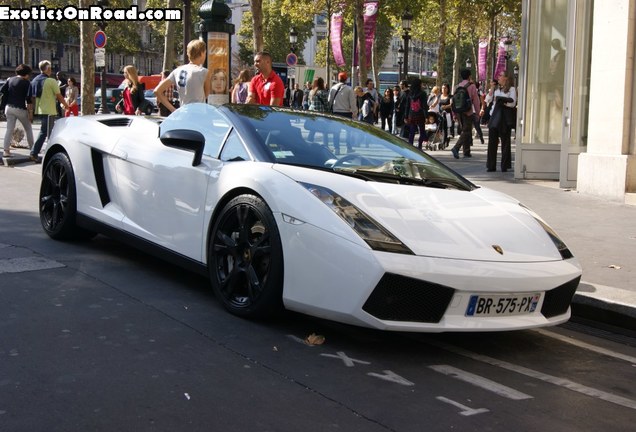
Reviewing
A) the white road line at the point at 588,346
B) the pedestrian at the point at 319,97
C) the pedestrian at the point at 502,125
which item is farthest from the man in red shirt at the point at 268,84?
the white road line at the point at 588,346

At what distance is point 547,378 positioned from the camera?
14.3 ft

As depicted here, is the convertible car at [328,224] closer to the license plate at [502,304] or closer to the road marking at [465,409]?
the license plate at [502,304]

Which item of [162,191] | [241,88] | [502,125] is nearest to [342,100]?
[241,88]

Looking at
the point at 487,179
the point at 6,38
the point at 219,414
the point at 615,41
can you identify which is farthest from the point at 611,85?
the point at 6,38

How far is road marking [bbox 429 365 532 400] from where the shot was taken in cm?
402

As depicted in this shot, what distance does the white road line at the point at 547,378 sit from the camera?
4090 mm

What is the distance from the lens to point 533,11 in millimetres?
14133

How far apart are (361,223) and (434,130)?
1702 centimetres

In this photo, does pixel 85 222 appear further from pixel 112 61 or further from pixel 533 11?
pixel 112 61

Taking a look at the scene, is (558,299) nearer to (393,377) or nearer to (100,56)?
(393,377)

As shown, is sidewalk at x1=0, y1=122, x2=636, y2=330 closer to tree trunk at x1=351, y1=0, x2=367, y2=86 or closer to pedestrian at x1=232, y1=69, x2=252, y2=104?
pedestrian at x1=232, y1=69, x2=252, y2=104

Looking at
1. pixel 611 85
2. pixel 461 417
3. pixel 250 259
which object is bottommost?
pixel 461 417

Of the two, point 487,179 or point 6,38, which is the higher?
point 6,38

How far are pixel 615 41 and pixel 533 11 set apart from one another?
2.85 metres
